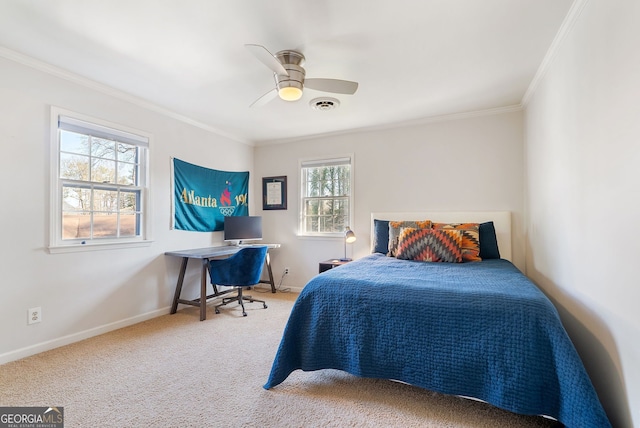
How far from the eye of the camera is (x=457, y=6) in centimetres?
174

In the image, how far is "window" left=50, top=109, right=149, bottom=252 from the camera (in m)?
2.54

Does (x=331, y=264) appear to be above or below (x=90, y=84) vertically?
below

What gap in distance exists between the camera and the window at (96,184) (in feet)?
8.34

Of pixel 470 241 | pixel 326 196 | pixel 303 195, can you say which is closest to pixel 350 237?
pixel 326 196

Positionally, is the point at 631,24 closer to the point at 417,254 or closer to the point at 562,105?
the point at 562,105

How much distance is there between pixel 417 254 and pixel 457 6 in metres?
1.98

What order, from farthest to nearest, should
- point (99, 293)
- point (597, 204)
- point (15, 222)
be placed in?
point (99, 293)
point (15, 222)
point (597, 204)

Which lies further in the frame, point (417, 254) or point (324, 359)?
point (417, 254)

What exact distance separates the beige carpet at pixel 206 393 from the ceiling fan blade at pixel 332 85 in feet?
6.88

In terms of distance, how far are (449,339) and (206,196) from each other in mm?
3414

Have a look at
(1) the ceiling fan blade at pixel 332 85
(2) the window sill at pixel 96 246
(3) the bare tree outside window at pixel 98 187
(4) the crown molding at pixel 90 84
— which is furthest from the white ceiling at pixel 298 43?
(2) the window sill at pixel 96 246

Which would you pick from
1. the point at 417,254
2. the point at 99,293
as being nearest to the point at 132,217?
the point at 99,293

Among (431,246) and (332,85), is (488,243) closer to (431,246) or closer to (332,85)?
(431,246)

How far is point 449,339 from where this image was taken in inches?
61.0
